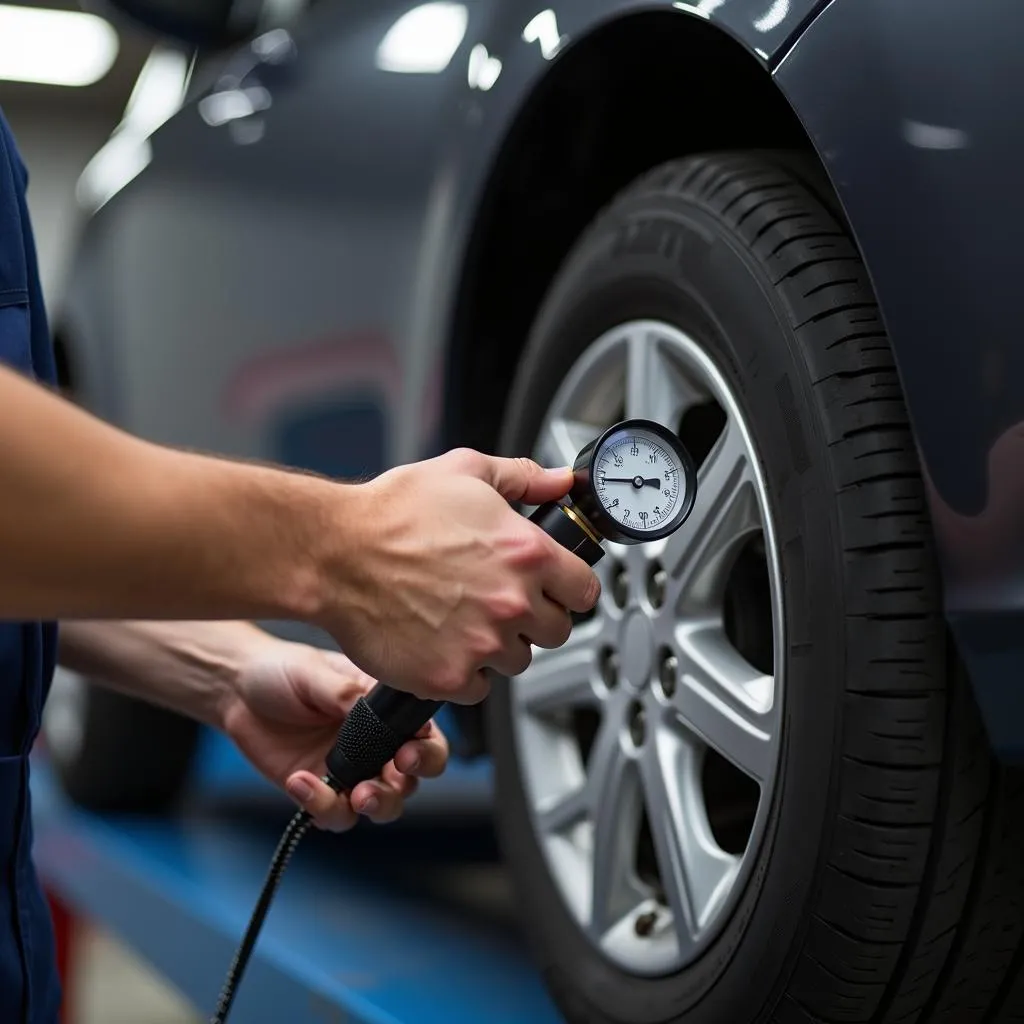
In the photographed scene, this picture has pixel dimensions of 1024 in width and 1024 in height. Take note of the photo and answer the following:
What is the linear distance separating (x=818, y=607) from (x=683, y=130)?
22.4 inches

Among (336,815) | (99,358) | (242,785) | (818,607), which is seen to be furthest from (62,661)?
(242,785)

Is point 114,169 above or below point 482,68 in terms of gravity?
above

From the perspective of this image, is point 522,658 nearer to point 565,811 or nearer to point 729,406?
point 729,406

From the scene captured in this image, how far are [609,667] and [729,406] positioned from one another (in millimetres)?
254

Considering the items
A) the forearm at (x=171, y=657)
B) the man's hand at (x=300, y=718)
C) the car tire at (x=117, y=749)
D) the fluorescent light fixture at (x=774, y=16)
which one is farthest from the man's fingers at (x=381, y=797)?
the car tire at (x=117, y=749)

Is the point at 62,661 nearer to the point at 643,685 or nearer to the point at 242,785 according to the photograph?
the point at 643,685

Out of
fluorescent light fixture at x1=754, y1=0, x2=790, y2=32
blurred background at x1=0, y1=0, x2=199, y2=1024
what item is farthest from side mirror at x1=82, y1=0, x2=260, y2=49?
blurred background at x1=0, y1=0, x2=199, y2=1024

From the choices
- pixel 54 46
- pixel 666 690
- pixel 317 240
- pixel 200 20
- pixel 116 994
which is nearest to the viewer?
pixel 666 690

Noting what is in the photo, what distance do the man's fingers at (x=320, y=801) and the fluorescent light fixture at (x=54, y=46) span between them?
6.41 m

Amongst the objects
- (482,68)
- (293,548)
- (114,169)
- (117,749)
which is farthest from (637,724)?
(114,169)

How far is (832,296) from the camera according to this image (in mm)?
864

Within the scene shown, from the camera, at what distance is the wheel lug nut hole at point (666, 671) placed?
1.02m

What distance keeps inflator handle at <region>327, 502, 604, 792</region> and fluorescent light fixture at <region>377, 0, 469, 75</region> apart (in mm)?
734

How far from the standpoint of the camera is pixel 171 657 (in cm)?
108
